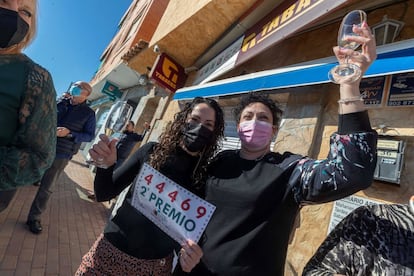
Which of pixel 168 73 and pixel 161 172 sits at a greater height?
pixel 168 73

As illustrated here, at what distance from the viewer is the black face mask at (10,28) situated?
1.14 meters

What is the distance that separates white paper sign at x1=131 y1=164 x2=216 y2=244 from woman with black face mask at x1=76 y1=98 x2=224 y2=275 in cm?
7

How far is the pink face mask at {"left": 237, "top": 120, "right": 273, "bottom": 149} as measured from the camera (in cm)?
155

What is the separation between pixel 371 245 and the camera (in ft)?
3.35

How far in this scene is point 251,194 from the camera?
130 cm

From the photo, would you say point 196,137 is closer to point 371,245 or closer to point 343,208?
point 371,245

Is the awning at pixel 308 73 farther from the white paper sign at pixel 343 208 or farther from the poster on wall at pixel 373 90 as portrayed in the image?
the white paper sign at pixel 343 208

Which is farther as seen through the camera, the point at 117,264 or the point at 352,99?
the point at 117,264

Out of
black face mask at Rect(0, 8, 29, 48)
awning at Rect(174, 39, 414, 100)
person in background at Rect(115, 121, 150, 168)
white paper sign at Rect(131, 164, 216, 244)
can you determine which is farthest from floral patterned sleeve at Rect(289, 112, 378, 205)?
person in background at Rect(115, 121, 150, 168)

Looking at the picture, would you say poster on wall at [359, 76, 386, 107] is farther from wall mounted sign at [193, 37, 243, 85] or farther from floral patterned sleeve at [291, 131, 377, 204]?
wall mounted sign at [193, 37, 243, 85]

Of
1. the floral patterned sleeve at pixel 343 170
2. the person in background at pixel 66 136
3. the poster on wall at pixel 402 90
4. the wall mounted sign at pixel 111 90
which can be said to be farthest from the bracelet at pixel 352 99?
the wall mounted sign at pixel 111 90

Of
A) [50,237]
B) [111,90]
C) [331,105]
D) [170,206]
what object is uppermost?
[111,90]

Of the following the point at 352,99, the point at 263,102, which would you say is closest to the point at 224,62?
the point at 263,102

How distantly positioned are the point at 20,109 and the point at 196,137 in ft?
3.15
